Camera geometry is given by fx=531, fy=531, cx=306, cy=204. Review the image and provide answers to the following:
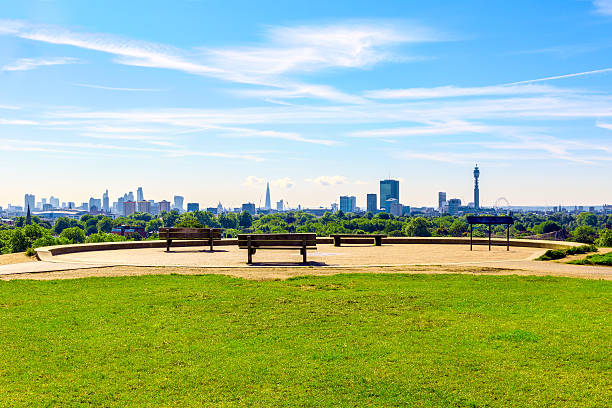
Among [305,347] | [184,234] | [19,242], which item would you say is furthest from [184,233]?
[19,242]

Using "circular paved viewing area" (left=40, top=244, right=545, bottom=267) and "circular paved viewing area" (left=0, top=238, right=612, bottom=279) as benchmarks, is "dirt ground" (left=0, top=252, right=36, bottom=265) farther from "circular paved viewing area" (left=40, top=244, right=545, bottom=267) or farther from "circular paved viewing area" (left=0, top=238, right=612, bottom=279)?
"circular paved viewing area" (left=40, top=244, right=545, bottom=267)

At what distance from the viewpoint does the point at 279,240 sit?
17078 mm

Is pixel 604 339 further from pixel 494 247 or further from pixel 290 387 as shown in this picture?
pixel 494 247

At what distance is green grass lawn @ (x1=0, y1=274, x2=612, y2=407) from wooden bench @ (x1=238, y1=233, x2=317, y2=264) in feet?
18.3

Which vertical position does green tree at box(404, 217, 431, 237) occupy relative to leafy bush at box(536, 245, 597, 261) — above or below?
below

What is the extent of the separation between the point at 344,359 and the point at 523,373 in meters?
2.04

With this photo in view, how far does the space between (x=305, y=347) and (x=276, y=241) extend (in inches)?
398

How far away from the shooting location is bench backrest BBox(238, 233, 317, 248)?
1689 centimetres

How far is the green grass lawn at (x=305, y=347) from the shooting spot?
214 inches

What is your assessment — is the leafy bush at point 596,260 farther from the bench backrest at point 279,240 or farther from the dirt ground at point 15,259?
the dirt ground at point 15,259

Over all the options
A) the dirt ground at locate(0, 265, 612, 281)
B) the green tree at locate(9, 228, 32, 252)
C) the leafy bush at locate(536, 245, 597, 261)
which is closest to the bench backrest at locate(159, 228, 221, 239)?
the dirt ground at locate(0, 265, 612, 281)

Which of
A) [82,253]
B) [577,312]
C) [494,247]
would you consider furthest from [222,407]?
[494,247]

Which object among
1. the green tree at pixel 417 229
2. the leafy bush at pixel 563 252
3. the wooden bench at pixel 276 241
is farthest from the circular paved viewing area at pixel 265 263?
the green tree at pixel 417 229

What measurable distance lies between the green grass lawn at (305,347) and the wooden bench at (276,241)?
557cm
